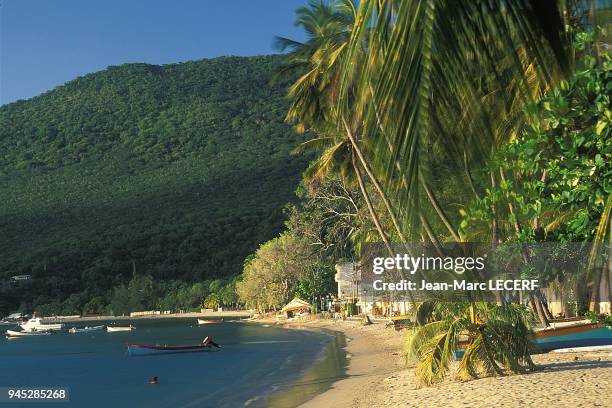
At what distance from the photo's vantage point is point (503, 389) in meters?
13.8

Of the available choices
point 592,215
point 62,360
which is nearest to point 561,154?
point 592,215

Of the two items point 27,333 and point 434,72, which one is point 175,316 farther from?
point 434,72

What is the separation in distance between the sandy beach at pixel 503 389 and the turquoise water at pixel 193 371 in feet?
5.96

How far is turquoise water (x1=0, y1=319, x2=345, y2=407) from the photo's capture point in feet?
88.6

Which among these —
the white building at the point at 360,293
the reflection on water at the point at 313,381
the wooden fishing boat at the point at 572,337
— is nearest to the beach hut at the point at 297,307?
the white building at the point at 360,293

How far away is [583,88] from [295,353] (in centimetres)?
3866

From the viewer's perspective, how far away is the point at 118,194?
12912 centimetres

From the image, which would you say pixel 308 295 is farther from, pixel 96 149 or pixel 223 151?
pixel 96 149

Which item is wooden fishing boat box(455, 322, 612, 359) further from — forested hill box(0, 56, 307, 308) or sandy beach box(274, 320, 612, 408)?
forested hill box(0, 56, 307, 308)

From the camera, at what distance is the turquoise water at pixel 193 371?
27.0 meters

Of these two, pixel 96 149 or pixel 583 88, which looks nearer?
pixel 583 88

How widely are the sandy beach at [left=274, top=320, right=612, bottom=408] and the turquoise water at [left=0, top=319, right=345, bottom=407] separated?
182cm

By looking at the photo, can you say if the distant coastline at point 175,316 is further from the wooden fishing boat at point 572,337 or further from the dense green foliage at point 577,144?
the dense green foliage at point 577,144

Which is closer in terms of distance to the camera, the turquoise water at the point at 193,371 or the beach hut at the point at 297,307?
the turquoise water at the point at 193,371
